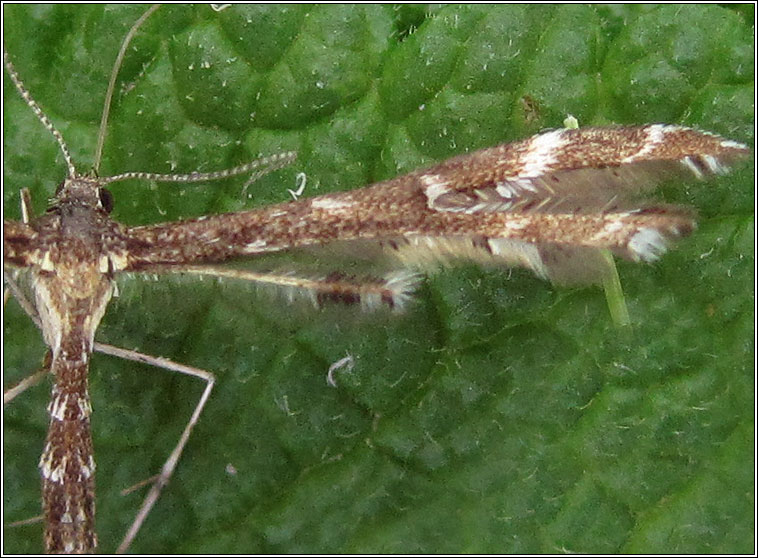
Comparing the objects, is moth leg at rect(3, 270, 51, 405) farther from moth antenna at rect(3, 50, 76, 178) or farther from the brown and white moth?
moth antenna at rect(3, 50, 76, 178)

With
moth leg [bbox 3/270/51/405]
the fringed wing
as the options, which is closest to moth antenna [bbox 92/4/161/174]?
the fringed wing

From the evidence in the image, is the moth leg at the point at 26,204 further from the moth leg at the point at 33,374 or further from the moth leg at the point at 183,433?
the moth leg at the point at 183,433

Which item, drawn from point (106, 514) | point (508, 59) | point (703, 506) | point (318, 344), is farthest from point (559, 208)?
point (106, 514)

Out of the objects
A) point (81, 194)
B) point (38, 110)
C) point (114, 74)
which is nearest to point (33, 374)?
point (81, 194)

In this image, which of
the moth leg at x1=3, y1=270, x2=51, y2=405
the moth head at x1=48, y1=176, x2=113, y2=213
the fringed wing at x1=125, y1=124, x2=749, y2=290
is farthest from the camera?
the moth leg at x1=3, y1=270, x2=51, y2=405

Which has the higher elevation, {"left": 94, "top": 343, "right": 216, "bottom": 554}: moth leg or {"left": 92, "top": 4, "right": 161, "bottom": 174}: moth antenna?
{"left": 92, "top": 4, "right": 161, "bottom": 174}: moth antenna

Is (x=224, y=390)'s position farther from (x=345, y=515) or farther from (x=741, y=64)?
(x=741, y=64)
